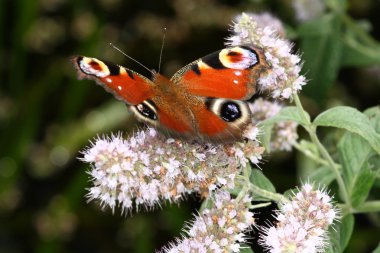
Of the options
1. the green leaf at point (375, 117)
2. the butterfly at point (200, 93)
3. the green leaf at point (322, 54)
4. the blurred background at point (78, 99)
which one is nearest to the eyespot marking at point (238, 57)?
the butterfly at point (200, 93)

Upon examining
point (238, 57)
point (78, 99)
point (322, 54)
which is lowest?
point (78, 99)

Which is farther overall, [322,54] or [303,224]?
[322,54]

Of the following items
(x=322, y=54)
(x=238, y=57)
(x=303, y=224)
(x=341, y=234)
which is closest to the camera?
(x=303, y=224)

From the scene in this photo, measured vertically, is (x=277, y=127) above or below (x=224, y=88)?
below

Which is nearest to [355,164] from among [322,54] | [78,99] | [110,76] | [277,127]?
[277,127]

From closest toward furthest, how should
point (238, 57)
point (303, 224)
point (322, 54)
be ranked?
point (303, 224) → point (238, 57) → point (322, 54)

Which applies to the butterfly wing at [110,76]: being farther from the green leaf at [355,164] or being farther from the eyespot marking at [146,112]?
the green leaf at [355,164]

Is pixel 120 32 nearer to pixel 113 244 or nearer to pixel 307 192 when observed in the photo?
pixel 113 244

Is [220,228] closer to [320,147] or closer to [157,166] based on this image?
[157,166]
